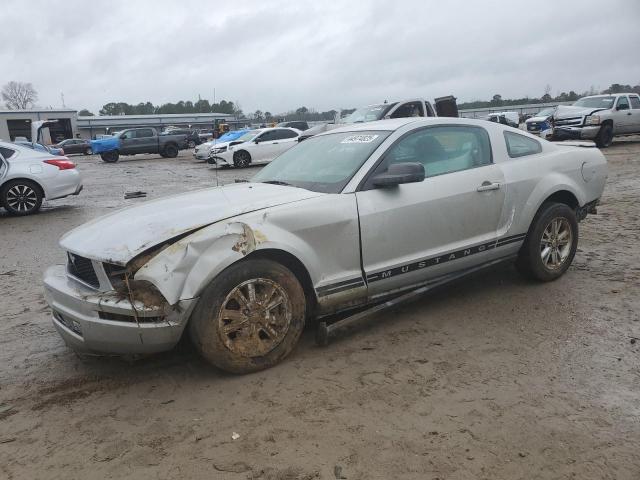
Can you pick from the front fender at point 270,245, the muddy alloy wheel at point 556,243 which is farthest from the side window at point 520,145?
the front fender at point 270,245

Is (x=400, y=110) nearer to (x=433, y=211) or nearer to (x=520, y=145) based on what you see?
(x=520, y=145)

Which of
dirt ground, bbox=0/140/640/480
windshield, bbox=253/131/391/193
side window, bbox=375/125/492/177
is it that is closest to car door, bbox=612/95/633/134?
dirt ground, bbox=0/140/640/480

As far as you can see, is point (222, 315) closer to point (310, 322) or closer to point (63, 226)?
point (310, 322)

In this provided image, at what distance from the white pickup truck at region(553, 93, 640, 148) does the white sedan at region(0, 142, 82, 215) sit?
50.5 ft

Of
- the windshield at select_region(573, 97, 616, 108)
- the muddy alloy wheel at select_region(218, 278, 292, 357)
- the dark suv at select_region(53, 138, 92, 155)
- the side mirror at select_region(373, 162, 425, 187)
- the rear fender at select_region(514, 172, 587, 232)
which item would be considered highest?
the dark suv at select_region(53, 138, 92, 155)

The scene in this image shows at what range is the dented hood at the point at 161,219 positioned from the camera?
2980mm

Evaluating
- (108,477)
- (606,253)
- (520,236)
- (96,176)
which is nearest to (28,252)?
(108,477)

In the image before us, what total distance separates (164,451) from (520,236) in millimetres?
3300

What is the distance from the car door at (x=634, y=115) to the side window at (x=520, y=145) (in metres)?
16.3

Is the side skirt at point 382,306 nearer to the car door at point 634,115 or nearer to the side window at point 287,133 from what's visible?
the side window at point 287,133

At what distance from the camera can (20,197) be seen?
970 centimetres

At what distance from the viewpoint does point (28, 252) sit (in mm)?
6809

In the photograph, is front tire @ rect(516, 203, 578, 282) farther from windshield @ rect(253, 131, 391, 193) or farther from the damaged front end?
the damaged front end

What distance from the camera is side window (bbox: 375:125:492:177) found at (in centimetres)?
387
